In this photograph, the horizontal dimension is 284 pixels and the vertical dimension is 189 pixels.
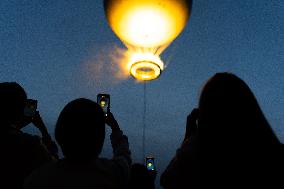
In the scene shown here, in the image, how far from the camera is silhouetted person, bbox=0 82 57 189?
1.92 meters

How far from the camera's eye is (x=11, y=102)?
2.12 m

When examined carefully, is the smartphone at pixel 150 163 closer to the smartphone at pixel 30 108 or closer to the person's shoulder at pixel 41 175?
the smartphone at pixel 30 108

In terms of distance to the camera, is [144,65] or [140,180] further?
[140,180]

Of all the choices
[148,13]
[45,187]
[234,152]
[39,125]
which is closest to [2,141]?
[45,187]

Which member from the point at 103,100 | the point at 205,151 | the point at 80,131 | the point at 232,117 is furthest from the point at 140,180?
the point at 232,117

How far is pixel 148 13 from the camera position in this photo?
68.0 inches

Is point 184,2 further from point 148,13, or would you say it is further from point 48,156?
point 48,156

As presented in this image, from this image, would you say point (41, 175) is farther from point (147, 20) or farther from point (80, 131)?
point (147, 20)

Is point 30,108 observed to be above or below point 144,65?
below

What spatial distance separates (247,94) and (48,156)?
144 cm

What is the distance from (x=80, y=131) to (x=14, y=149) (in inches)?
24.4

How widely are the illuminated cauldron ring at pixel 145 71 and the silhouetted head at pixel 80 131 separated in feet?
1.83

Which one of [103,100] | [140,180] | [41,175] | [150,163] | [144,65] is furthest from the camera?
[150,163]

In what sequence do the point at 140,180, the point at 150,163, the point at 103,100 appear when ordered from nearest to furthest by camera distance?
the point at 103,100
the point at 140,180
the point at 150,163
